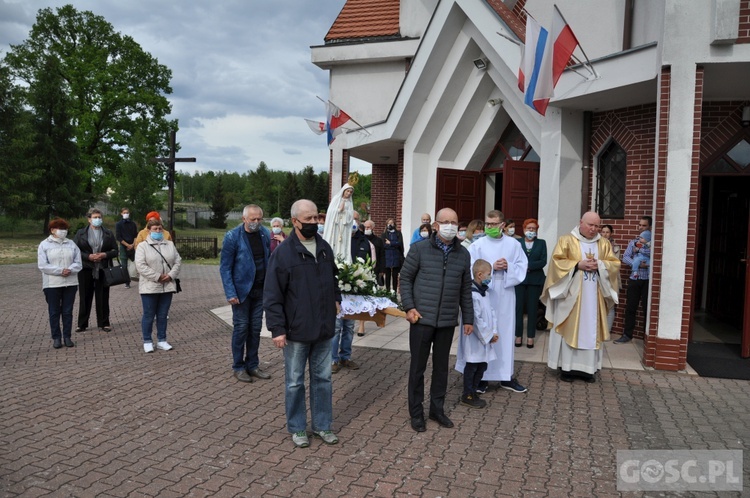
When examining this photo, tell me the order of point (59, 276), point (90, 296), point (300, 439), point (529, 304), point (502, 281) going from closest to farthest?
point (300, 439) → point (502, 281) → point (59, 276) → point (529, 304) → point (90, 296)

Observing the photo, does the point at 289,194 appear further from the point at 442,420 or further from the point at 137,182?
the point at 442,420

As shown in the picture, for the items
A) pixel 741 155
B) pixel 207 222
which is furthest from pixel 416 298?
pixel 207 222

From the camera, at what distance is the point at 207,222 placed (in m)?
65.1

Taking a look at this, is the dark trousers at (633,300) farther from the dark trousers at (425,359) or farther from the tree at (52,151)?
the tree at (52,151)

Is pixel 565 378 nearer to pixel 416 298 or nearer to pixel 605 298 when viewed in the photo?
pixel 605 298

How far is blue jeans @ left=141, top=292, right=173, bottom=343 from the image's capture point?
26.8 ft

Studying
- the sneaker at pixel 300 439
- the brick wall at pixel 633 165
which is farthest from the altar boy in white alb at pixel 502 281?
the brick wall at pixel 633 165

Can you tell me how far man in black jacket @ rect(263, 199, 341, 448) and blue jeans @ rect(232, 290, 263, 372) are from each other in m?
2.14

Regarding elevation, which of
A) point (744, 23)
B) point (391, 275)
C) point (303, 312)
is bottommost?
point (391, 275)

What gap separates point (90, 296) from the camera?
977 cm

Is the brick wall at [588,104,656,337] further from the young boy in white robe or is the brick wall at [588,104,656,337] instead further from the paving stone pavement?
the young boy in white robe

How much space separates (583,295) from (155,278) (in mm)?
5823

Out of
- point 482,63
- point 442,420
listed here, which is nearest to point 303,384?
point 442,420

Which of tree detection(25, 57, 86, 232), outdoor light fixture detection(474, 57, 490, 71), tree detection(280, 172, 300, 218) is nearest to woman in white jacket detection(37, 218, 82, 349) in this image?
outdoor light fixture detection(474, 57, 490, 71)
